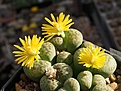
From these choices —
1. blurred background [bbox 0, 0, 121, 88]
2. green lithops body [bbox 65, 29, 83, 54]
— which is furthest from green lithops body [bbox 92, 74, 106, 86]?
blurred background [bbox 0, 0, 121, 88]

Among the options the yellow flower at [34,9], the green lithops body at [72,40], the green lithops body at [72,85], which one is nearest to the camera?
the green lithops body at [72,85]

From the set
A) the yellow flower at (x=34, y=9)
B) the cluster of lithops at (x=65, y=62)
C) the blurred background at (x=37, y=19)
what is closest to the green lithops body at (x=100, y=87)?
the cluster of lithops at (x=65, y=62)

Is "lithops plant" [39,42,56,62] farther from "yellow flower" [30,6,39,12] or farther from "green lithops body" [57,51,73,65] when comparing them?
"yellow flower" [30,6,39,12]

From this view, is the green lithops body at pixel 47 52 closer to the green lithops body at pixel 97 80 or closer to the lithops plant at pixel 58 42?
the lithops plant at pixel 58 42

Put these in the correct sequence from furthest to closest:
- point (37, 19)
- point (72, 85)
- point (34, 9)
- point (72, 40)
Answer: point (34, 9) → point (37, 19) → point (72, 40) → point (72, 85)

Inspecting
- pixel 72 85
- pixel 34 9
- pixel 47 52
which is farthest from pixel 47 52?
pixel 34 9

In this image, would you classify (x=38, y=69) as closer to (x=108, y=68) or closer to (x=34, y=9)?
(x=108, y=68)
